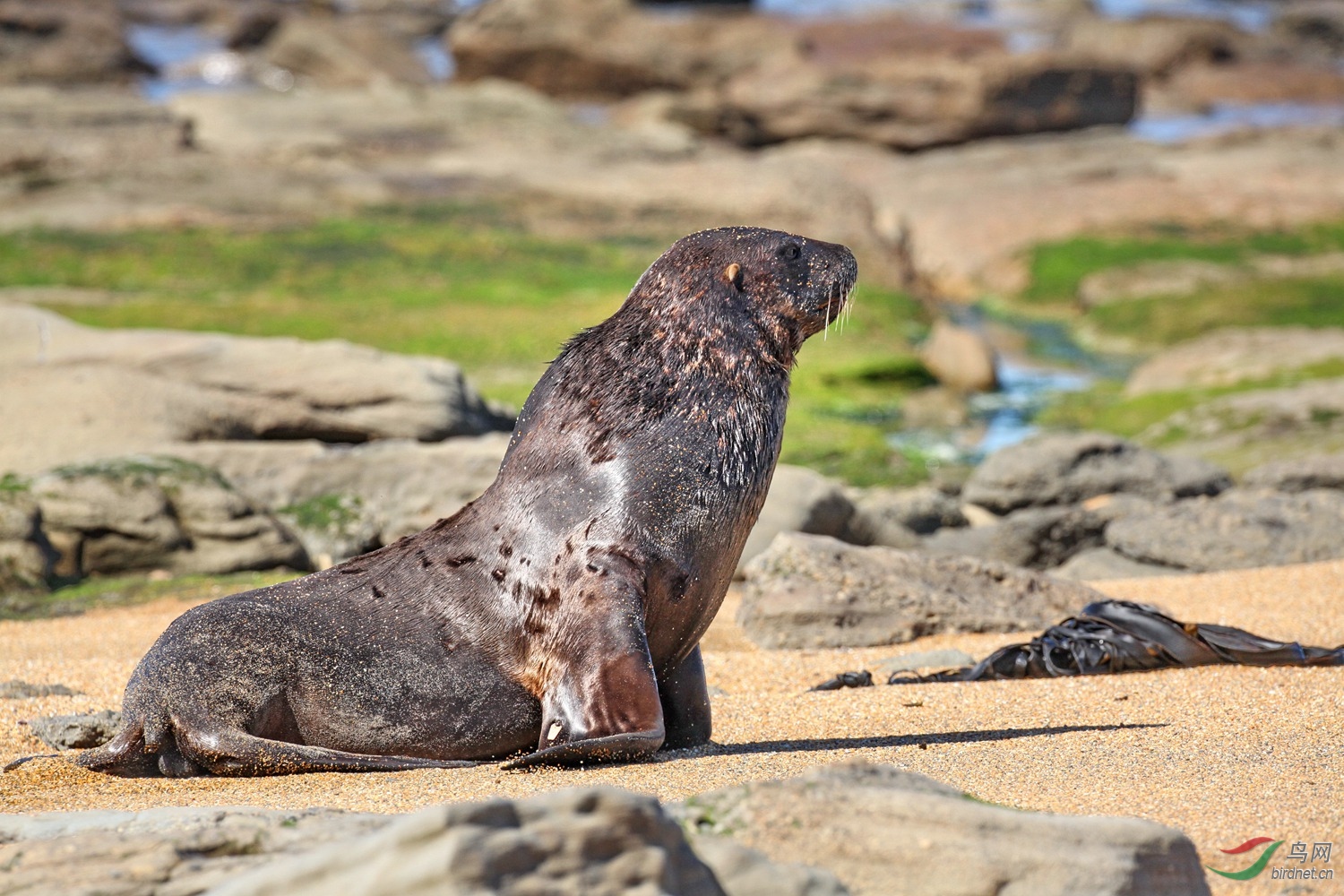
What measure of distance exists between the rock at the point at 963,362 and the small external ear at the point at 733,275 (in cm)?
1545

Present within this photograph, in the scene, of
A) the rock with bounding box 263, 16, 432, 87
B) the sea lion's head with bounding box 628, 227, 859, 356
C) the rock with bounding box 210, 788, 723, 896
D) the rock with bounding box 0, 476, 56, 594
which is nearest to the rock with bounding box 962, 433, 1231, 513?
the rock with bounding box 0, 476, 56, 594

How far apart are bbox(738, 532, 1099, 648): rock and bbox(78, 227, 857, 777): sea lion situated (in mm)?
3251

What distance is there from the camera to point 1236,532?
1151 cm

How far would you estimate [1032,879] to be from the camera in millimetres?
3533

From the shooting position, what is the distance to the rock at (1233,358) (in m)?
20.5

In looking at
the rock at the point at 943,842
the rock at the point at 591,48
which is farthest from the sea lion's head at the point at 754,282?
the rock at the point at 591,48

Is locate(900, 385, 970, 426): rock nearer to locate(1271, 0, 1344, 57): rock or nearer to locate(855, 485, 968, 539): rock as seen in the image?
locate(855, 485, 968, 539): rock

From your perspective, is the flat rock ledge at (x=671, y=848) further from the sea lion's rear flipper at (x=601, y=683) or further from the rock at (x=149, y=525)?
the rock at (x=149, y=525)

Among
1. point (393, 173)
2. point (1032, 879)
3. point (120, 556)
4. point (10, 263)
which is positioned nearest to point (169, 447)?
point (120, 556)

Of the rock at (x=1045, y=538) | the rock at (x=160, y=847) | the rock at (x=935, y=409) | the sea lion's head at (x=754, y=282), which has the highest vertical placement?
the sea lion's head at (x=754, y=282)

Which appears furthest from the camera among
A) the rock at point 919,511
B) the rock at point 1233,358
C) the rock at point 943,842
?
the rock at point 1233,358

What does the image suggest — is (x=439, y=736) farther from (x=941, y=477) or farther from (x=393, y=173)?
(x=393, y=173)

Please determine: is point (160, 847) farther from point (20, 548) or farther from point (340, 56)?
point (340, 56)

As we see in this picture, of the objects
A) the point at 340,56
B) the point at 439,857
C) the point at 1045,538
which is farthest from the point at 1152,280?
the point at 340,56
